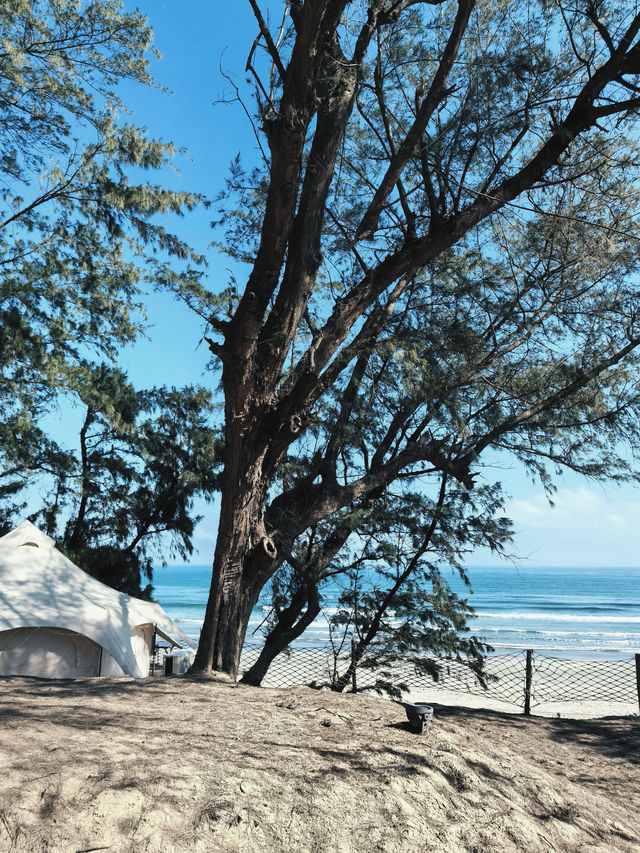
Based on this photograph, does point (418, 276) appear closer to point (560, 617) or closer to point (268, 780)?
point (268, 780)

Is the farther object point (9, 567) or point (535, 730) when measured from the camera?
point (9, 567)

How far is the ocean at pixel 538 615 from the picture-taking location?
28656 mm

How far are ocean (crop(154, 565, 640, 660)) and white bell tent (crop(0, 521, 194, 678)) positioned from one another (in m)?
2.78

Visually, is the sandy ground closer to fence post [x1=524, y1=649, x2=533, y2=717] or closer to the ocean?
fence post [x1=524, y1=649, x2=533, y2=717]

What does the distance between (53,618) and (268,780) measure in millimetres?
9104

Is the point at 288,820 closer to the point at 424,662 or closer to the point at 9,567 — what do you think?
the point at 424,662

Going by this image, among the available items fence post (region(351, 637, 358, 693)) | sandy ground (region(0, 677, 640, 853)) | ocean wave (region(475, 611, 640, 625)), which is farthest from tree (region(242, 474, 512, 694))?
ocean wave (region(475, 611, 640, 625))

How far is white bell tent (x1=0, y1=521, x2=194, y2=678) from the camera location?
1187 centimetres

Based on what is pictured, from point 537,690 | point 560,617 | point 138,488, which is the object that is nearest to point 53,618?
point 138,488

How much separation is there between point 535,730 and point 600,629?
33191 millimetres

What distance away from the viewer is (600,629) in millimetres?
37188

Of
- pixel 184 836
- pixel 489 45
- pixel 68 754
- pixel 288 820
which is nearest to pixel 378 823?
pixel 288 820

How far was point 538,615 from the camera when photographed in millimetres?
43406

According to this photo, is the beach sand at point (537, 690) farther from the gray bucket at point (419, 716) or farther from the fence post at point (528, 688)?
the gray bucket at point (419, 716)
